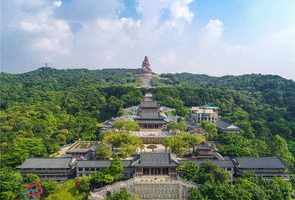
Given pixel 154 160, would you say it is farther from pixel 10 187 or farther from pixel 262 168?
pixel 10 187

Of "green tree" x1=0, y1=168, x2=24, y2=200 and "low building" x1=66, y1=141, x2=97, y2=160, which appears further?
"low building" x1=66, y1=141, x2=97, y2=160

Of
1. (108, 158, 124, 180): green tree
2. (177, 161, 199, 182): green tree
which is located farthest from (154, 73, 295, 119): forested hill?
(108, 158, 124, 180): green tree

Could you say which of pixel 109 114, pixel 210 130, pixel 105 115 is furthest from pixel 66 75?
pixel 210 130

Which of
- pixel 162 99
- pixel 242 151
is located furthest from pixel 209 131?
pixel 162 99

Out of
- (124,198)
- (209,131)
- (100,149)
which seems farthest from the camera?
(209,131)

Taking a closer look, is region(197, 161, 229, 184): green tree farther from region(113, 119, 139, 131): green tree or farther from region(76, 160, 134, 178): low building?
region(113, 119, 139, 131): green tree

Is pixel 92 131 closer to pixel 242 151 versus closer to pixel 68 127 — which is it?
pixel 68 127
